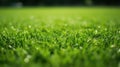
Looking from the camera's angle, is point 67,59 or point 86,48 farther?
point 86,48

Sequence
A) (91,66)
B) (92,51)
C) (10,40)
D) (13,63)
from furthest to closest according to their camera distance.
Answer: (10,40)
(92,51)
(13,63)
(91,66)

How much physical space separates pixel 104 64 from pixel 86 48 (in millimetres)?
516

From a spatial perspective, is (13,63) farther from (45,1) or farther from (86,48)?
(45,1)

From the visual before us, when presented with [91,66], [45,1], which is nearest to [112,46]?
[91,66]

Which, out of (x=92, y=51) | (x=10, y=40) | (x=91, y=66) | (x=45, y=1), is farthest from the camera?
(x=45, y=1)

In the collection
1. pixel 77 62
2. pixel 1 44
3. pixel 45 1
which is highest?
pixel 77 62

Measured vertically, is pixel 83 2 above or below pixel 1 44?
below

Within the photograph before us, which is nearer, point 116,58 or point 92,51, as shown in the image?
point 116,58

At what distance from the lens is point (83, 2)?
3691 cm

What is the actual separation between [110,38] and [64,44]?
2.57 ft

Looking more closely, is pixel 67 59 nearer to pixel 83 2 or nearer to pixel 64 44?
pixel 64 44

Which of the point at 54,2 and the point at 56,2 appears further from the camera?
the point at 56,2

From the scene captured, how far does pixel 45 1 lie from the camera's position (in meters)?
36.8

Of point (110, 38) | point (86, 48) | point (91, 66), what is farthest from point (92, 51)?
point (110, 38)
